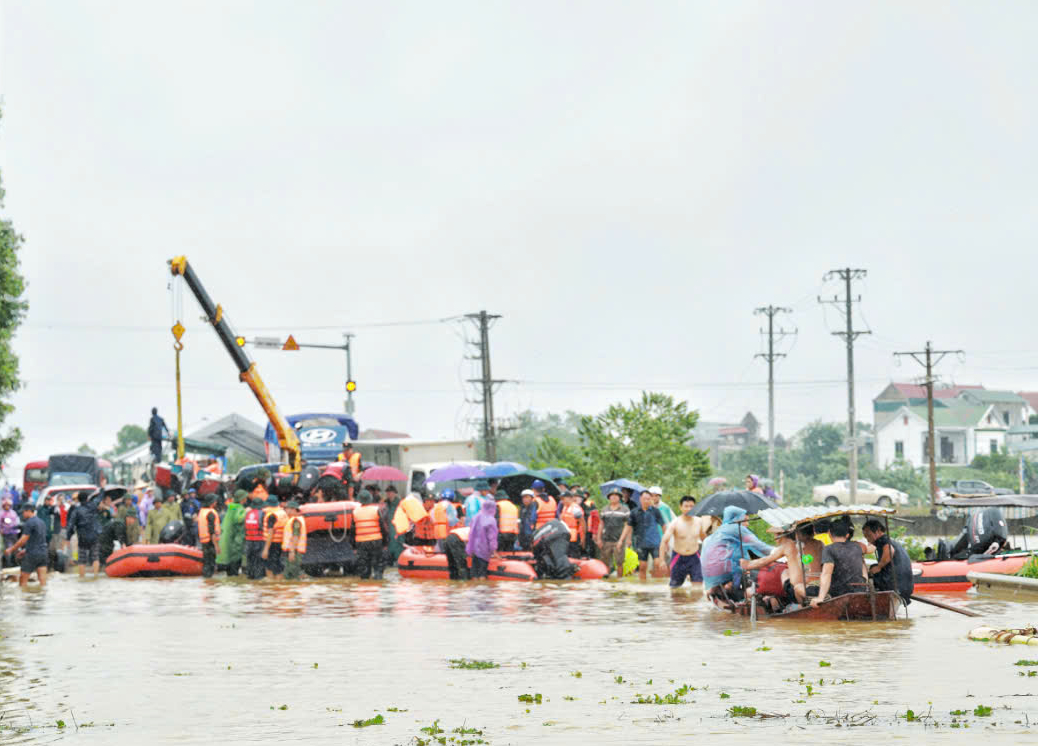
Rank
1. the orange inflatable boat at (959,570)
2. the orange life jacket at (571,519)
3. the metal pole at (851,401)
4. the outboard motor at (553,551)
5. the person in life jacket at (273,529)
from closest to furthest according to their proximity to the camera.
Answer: the orange inflatable boat at (959,570), the outboard motor at (553,551), the orange life jacket at (571,519), the person in life jacket at (273,529), the metal pole at (851,401)

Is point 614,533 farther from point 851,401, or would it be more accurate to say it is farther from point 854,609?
point 851,401

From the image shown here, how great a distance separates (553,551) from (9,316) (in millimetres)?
24574

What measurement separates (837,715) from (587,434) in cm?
3611

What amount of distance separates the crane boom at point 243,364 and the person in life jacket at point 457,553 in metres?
15.2

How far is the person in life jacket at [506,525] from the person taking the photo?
30.7m

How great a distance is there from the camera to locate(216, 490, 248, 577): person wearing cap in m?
31.2

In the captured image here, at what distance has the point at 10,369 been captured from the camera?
4722 cm

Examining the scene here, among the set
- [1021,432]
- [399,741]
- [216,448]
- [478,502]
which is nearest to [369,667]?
[399,741]

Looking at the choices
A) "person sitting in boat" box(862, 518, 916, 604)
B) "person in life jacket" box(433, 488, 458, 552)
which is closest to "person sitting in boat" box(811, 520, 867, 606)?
"person sitting in boat" box(862, 518, 916, 604)

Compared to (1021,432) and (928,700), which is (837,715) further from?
(1021,432)

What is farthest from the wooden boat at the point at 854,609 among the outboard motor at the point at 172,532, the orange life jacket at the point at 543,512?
the outboard motor at the point at 172,532

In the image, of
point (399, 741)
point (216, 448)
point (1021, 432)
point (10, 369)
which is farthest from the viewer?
point (1021, 432)

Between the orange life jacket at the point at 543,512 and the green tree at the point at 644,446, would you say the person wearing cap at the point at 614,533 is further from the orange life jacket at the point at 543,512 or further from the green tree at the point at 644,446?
the green tree at the point at 644,446

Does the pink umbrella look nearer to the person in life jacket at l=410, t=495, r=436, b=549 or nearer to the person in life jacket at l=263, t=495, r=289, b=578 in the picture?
the person in life jacket at l=410, t=495, r=436, b=549
